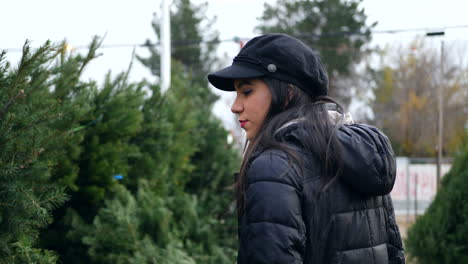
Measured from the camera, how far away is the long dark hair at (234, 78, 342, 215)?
1929 millimetres

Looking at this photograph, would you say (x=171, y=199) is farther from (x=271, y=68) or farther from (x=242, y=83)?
(x=271, y=68)

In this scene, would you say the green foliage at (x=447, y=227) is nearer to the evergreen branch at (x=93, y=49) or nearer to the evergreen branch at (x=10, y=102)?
the evergreen branch at (x=93, y=49)

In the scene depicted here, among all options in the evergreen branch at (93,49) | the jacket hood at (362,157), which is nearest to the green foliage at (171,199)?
the evergreen branch at (93,49)

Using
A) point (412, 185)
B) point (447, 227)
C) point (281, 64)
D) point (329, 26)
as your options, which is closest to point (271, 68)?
point (281, 64)

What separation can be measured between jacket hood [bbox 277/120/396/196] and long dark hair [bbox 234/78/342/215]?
3 cm

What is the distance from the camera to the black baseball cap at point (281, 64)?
2037 mm

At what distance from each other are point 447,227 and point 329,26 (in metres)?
12.0

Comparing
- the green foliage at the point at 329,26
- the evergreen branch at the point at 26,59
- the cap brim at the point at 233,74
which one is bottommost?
the cap brim at the point at 233,74

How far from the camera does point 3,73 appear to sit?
2.63 meters

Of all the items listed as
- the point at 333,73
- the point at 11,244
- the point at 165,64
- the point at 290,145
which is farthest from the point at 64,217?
the point at 333,73

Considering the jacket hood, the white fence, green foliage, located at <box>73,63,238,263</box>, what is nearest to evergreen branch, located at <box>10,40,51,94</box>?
the jacket hood

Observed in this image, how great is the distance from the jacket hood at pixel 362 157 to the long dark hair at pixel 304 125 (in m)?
0.03

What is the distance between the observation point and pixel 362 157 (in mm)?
1934

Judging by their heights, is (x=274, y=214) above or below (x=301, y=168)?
below
